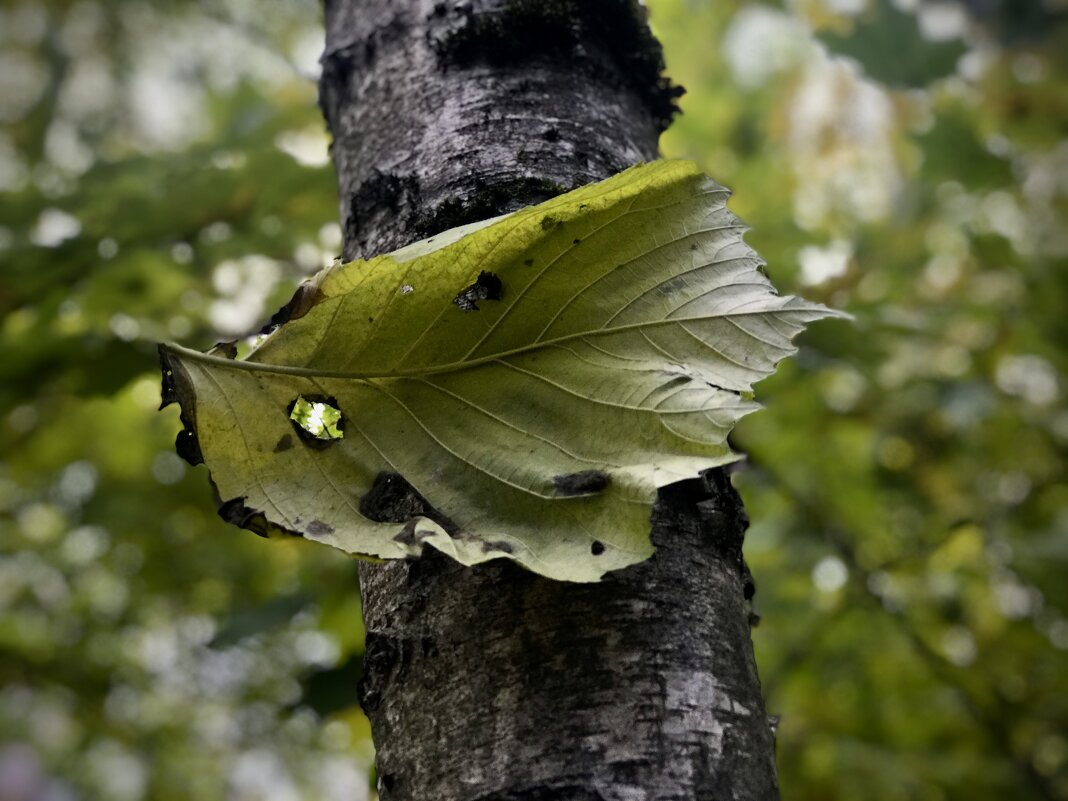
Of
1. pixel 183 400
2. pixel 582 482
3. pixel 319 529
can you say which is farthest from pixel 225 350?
pixel 582 482

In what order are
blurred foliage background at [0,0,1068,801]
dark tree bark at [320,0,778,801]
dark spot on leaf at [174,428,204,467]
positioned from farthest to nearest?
blurred foliage background at [0,0,1068,801], dark spot on leaf at [174,428,204,467], dark tree bark at [320,0,778,801]

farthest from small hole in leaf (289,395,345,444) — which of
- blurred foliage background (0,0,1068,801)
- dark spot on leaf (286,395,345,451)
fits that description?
blurred foliage background (0,0,1068,801)

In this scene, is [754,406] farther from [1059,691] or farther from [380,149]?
[1059,691]

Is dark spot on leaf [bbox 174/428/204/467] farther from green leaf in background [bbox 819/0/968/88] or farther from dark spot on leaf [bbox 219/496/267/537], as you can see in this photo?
green leaf in background [bbox 819/0/968/88]

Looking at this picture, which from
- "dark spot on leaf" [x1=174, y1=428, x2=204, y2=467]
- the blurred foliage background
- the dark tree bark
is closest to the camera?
the dark tree bark

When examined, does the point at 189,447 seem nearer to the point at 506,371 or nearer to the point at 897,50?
the point at 506,371

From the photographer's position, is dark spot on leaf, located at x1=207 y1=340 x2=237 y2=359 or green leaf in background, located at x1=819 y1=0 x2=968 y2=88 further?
green leaf in background, located at x1=819 y1=0 x2=968 y2=88
